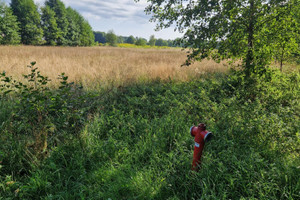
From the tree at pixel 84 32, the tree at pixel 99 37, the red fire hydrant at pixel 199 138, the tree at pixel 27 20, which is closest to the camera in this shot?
the red fire hydrant at pixel 199 138

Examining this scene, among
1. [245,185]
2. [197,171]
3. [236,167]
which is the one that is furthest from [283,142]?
[197,171]

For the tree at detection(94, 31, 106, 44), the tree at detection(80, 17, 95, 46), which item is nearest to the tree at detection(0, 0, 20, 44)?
the tree at detection(80, 17, 95, 46)

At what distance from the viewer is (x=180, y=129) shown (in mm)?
3377

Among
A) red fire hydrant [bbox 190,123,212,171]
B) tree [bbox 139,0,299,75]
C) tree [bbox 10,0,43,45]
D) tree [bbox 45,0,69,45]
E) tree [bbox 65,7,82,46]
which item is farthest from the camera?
tree [bbox 65,7,82,46]

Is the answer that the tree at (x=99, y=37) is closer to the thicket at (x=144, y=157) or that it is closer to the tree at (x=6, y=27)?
the tree at (x=6, y=27)

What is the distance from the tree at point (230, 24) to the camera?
13.5ft

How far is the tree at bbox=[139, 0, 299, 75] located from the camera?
4125 millimetres

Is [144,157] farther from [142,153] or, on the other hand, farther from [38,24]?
[38,24]

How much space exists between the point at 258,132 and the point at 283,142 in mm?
358

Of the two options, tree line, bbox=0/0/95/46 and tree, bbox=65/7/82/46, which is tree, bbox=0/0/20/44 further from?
tree, bbox=65/7/82/46

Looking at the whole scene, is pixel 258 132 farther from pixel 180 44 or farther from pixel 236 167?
pixel 180 44

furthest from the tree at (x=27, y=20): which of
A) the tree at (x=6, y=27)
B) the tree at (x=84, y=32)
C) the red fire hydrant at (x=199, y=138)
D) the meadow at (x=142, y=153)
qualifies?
the red fire hydrant at (x=199, y=138)

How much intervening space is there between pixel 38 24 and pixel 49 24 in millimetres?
2010

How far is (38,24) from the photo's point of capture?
34.3 meters
